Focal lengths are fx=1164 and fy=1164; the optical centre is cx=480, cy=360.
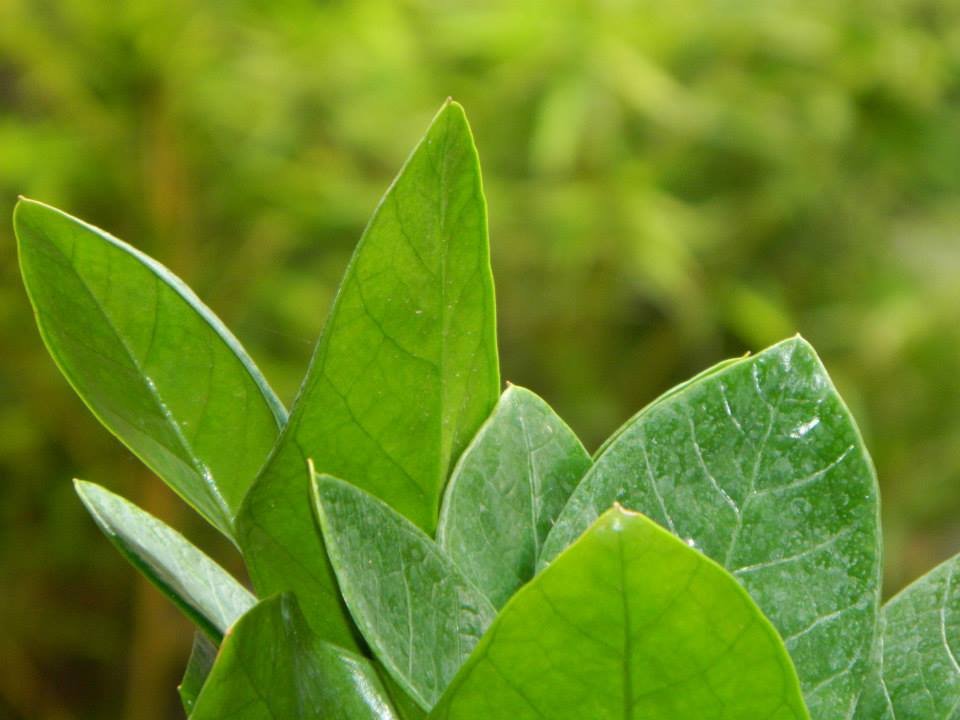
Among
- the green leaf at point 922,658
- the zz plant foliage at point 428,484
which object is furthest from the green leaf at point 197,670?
the green leaf at point 922,658

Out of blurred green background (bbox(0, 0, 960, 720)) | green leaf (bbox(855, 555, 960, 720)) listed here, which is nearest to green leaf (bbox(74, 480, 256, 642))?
green leaf (bbox(855, 555, 960, 720))

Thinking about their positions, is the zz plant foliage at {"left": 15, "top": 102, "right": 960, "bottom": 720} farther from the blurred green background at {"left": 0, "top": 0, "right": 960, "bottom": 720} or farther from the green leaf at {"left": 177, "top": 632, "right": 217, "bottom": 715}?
the blurred green background at {"left": 0, "top": 0, "right": 960, "bottom": 720}

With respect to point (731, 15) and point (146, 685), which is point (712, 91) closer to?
point (731, 15)

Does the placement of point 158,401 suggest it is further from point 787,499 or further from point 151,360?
point 787,499

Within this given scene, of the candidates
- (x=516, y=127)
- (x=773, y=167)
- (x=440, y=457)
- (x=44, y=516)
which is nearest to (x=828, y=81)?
(x=773, y=167)

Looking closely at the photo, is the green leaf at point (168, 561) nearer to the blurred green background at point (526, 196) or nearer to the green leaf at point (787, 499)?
the green leaf at point (787, 499)
